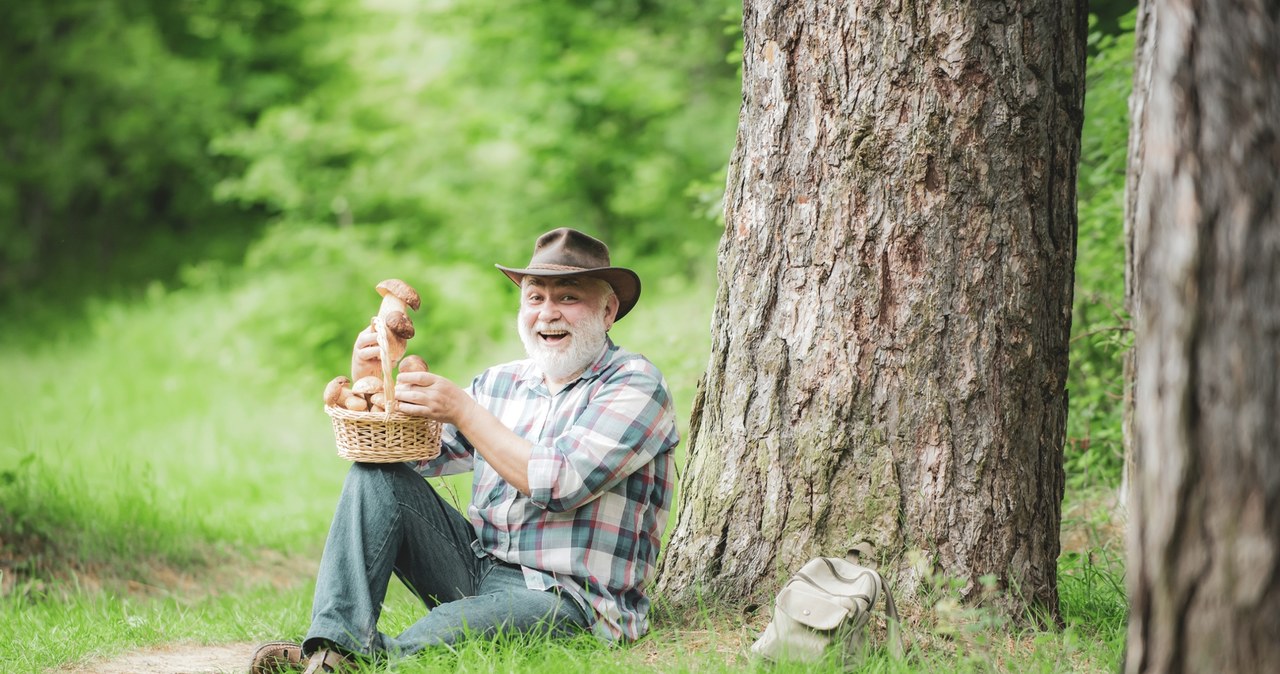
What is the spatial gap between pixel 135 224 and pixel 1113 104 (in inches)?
715

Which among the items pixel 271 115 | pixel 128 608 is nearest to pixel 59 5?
pixel 271 115

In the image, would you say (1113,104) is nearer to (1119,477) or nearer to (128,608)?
(1119,477)

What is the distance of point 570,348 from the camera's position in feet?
11.6

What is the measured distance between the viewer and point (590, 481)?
326 cm

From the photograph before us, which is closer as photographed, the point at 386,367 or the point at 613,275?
the point at 386,367

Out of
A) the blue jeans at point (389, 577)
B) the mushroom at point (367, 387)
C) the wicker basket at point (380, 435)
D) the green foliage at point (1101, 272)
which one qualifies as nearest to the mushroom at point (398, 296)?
the mushroom at point (367, 387)

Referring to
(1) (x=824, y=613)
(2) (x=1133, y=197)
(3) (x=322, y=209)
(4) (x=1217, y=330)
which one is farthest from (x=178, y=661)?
(3) (x=322, y=209)

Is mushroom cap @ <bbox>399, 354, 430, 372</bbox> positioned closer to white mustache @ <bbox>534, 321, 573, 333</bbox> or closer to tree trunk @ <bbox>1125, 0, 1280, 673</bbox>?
white mustache @ <bbox>534, 321, 573, 333</bbox>

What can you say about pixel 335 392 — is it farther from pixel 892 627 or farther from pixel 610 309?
pixel 892 627

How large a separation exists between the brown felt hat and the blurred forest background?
220 centimetres

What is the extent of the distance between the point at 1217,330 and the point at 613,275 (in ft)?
6.35

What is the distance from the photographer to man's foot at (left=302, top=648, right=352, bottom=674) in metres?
3.19

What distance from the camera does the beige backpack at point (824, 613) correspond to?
9.66 feet

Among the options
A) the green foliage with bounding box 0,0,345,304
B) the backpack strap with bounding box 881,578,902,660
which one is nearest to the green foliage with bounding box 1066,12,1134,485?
the backpack strap with bounding box 881,578,902,660
